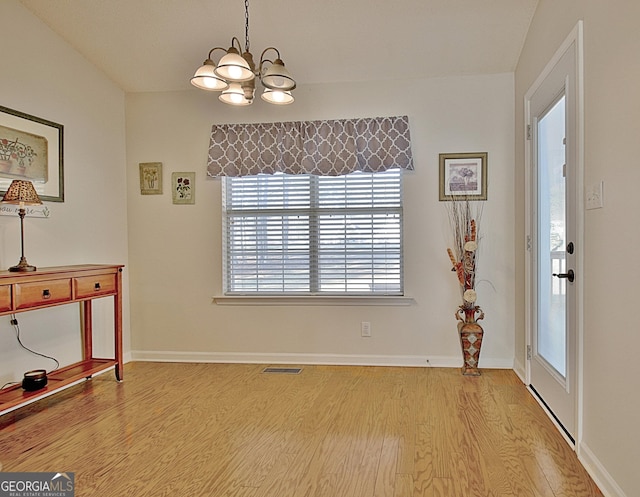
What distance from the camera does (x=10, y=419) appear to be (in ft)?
9.34

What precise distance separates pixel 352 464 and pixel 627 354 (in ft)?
4.18

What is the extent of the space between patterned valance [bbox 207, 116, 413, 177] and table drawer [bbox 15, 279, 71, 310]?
1.56 metres

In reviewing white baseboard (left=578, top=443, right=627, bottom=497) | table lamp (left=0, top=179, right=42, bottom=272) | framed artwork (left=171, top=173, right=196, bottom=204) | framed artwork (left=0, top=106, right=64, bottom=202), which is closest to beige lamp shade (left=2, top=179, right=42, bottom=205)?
table lamp (left=0, top=179, right=42, bottom=272)

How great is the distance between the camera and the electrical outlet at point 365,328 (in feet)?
13.0

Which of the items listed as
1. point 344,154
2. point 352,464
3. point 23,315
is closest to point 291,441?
point 352,464

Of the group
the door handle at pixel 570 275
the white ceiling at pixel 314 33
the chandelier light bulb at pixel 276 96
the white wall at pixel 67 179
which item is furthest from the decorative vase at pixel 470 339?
the white wall at pixel 67 179

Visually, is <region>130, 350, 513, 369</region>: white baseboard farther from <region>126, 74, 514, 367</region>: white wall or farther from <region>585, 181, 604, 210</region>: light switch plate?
<region>585, 181, 604, 210</region>: light switch plate

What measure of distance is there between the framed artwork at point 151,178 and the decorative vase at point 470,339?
2836mm

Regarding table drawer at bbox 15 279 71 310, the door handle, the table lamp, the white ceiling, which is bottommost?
table drawer at bbox 15 279 71 310

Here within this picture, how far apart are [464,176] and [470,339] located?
1.32m

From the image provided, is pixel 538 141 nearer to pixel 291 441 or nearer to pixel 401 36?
pixel 401 36

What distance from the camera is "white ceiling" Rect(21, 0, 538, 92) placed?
319 centimetres

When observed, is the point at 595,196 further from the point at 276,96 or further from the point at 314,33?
the point at 314,33

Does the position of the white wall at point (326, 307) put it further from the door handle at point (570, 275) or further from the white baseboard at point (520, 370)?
the door handle at point (570, 275)
